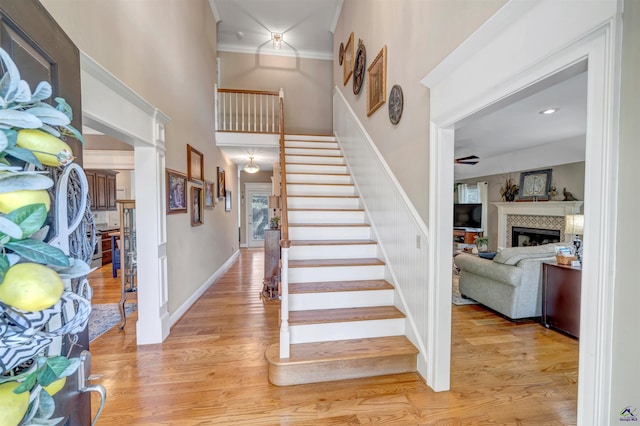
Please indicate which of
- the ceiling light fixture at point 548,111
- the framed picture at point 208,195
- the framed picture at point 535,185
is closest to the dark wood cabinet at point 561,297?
the ceiling light fixture at point 548,111

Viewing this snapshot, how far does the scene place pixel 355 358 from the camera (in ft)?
6.99

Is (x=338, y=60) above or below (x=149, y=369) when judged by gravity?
above

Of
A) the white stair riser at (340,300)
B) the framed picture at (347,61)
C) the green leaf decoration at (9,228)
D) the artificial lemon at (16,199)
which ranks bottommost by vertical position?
the white stair riser at (340,300)

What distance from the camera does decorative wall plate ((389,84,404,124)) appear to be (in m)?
2.58

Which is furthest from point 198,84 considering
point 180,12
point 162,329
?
point 162,329

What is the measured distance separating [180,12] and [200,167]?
75.2 inches

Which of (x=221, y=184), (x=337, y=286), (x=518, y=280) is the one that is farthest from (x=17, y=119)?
(x=221, y=184)

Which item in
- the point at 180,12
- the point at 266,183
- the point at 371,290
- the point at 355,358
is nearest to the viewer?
the point at 355,358

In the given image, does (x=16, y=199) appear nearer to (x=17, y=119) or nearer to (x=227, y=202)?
(x=17, y=119)

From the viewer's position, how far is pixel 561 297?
292 cm

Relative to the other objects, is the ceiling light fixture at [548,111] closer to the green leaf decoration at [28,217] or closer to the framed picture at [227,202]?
the green leaf decoration at [28,217]

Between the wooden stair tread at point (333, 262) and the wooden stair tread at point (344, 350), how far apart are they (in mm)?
750

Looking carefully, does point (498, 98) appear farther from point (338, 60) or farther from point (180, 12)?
point (338, 60)

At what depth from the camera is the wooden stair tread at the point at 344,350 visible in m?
2.11
